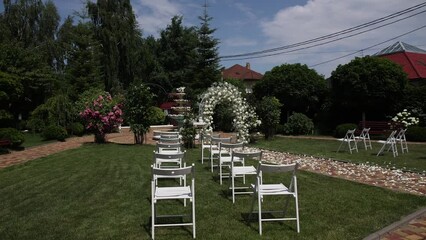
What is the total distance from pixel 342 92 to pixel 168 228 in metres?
18.1

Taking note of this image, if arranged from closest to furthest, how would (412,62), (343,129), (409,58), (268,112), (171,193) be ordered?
(171,193)
(268,112)
(343,129)
(412,62)
(409,58)

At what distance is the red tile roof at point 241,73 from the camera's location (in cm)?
5147

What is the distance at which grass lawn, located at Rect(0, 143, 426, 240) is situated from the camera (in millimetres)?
4750

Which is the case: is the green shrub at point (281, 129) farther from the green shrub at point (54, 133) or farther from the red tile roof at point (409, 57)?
the green shrub at point (54, 133)

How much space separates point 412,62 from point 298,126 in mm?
10768

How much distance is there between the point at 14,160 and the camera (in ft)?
40.5

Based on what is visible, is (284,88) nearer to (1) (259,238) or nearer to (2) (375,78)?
(2) (375,78)

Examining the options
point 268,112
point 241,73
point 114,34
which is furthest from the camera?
point 241,73

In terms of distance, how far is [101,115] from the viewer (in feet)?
50.5

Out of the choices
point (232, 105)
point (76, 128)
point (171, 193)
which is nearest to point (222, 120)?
point (232, 105)

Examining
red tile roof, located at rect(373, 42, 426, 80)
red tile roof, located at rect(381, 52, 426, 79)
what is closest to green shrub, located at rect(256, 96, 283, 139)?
red tile roof, located at rect(381, 52, 426, 79)

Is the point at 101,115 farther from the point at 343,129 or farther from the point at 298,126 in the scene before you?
the point at 343,129

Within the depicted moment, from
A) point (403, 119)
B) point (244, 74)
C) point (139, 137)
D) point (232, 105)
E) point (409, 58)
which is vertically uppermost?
point (244, 74)

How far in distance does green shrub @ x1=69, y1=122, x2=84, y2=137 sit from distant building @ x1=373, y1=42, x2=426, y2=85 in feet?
66.8
